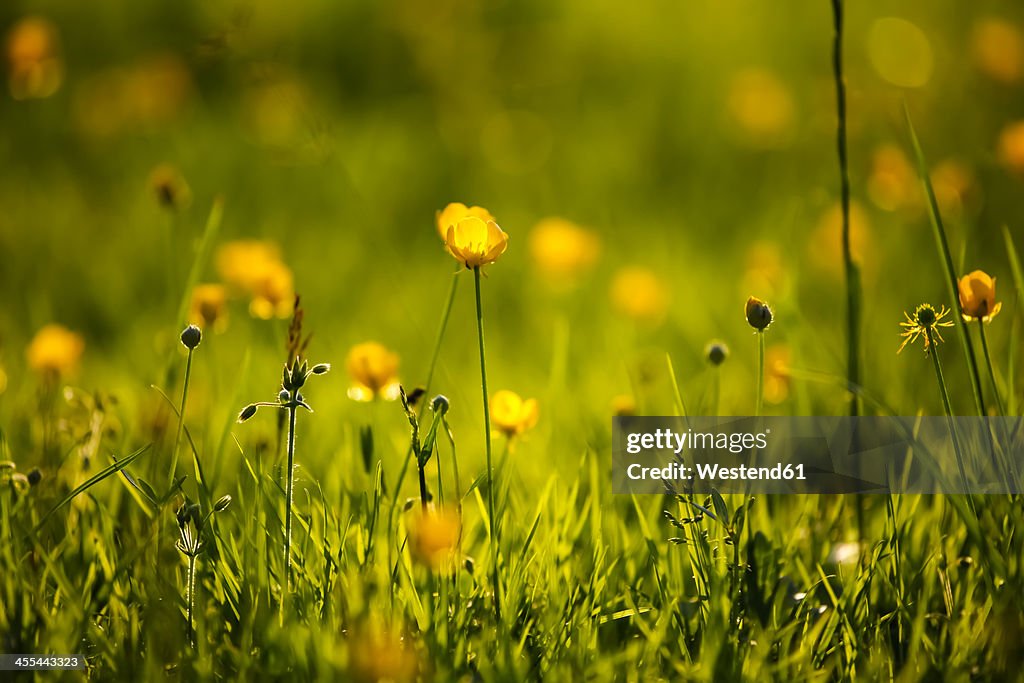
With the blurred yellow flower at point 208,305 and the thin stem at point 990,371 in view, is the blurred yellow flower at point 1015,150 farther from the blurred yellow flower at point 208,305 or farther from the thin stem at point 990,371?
the blurred yellow flower at point 208,305

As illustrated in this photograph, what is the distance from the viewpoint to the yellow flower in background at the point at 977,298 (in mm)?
1197

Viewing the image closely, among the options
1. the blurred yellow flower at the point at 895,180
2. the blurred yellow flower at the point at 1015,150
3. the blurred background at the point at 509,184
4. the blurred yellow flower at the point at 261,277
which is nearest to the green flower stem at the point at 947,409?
the blurred background at the point at 509,184

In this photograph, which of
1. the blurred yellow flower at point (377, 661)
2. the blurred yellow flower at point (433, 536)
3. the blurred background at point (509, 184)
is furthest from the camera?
the blurred background at point (509, 184)

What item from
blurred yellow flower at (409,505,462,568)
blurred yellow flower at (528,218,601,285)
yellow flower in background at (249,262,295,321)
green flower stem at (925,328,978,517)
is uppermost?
blurred yellow flower at (528,218,601,285)

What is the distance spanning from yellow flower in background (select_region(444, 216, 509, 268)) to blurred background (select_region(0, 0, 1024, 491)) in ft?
1.27

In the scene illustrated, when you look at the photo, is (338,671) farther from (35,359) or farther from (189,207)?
(189,207)

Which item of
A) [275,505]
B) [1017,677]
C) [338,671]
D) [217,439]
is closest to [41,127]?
[217,439]

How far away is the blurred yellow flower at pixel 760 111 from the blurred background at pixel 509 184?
0.05 ft

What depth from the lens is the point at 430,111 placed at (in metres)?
4.22

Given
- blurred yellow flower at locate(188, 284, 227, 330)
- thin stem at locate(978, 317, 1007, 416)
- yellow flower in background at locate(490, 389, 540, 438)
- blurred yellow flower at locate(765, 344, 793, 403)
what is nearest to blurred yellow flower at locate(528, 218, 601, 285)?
blurred yellow flower at locate(765, 344, 793, 403)

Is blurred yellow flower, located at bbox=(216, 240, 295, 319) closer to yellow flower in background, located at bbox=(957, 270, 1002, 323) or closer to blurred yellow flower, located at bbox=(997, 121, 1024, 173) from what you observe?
yellow flower in background, located at bbox=(957, 270, 1002, 323)

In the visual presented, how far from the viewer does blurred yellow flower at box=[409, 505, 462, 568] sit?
43.3 inches

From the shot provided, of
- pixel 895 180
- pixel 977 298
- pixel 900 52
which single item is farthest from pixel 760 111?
pixel 977 298

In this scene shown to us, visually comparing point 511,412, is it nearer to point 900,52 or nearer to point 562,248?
point 562,248
